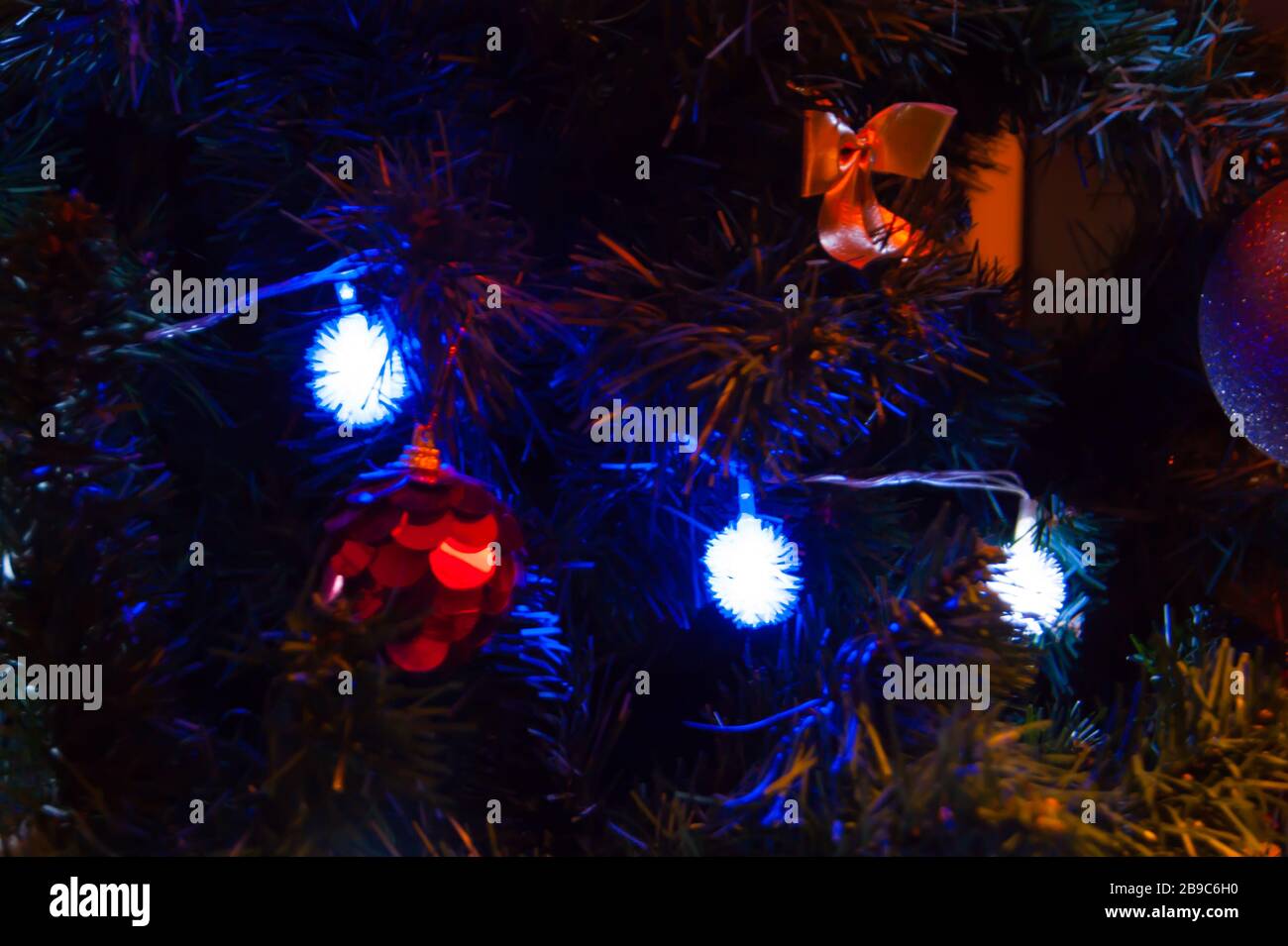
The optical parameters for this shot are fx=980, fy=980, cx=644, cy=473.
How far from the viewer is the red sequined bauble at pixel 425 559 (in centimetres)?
43

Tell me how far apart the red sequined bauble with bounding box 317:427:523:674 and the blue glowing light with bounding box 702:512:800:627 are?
128 mm

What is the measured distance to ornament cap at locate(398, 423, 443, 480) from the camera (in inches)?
18.1

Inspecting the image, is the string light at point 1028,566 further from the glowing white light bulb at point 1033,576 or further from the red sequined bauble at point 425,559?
the red sequined bauble at point 425,559

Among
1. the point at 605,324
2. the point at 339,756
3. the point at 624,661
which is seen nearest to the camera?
the point at 339,756

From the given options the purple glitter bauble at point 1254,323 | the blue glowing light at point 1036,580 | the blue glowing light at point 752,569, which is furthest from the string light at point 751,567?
the purple glitter bauble at point 1254,323

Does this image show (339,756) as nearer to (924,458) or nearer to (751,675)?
(751,675)

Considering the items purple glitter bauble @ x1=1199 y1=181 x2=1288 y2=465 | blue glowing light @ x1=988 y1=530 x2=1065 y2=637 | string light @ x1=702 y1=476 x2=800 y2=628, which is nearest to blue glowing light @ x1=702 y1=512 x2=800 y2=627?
string light @ x1=702 y1=476 x2=800 y2=628

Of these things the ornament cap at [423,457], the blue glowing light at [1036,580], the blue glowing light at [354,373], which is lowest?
the blue glowing light at [1036,580]

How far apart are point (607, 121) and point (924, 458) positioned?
10.8 inches

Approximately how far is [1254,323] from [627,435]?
32cm

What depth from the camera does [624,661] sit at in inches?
23.2

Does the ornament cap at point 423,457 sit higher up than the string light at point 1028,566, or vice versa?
the ornament cap at point 423,457

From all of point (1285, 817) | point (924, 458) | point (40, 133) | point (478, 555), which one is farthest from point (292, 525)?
point (1285, 817)

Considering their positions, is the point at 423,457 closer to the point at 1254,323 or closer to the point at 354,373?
the point at 354,373
